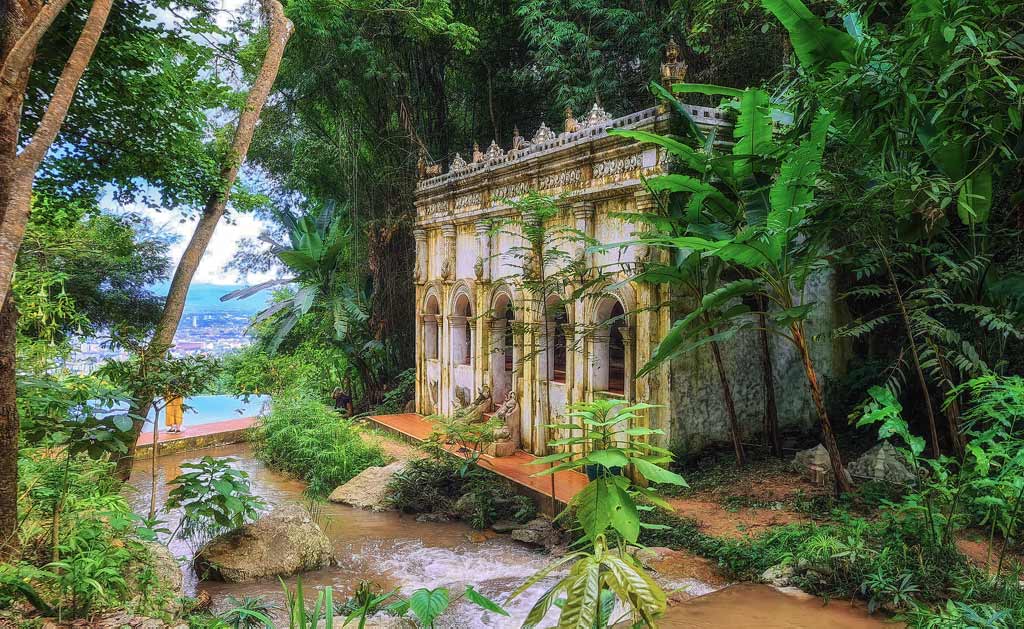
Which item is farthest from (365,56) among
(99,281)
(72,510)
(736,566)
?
(736,566)

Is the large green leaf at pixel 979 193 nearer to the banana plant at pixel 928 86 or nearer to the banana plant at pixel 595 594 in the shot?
the banana plant at pixel 928 86

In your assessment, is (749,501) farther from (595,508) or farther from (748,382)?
(595,508)

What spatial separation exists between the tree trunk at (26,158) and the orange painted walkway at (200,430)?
32.5ft

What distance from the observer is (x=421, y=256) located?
534 inches

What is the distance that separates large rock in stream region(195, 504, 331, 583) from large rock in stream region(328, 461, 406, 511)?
221cm

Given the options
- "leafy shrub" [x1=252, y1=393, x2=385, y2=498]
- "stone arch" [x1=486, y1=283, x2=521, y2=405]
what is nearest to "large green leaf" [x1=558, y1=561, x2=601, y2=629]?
"leafy shrub" [x1=252, y1=393, x2=385, y2=498]

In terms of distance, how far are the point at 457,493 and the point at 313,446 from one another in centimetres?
327

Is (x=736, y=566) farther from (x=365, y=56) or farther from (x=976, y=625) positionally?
(x=365, y=56)

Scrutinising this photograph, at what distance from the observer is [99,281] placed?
12305 millimetres

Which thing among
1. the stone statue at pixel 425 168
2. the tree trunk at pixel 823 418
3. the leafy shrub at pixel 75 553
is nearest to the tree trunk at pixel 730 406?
the tree trunk at pixel 823 418

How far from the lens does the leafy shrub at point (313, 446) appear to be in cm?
1048

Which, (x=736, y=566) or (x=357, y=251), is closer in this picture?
(x=736, y=566)

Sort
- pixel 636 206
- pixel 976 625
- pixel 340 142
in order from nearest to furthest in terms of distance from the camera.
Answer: pixel 976 625, pixel 636 206, pixel 340 142

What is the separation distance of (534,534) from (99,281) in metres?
10.1
